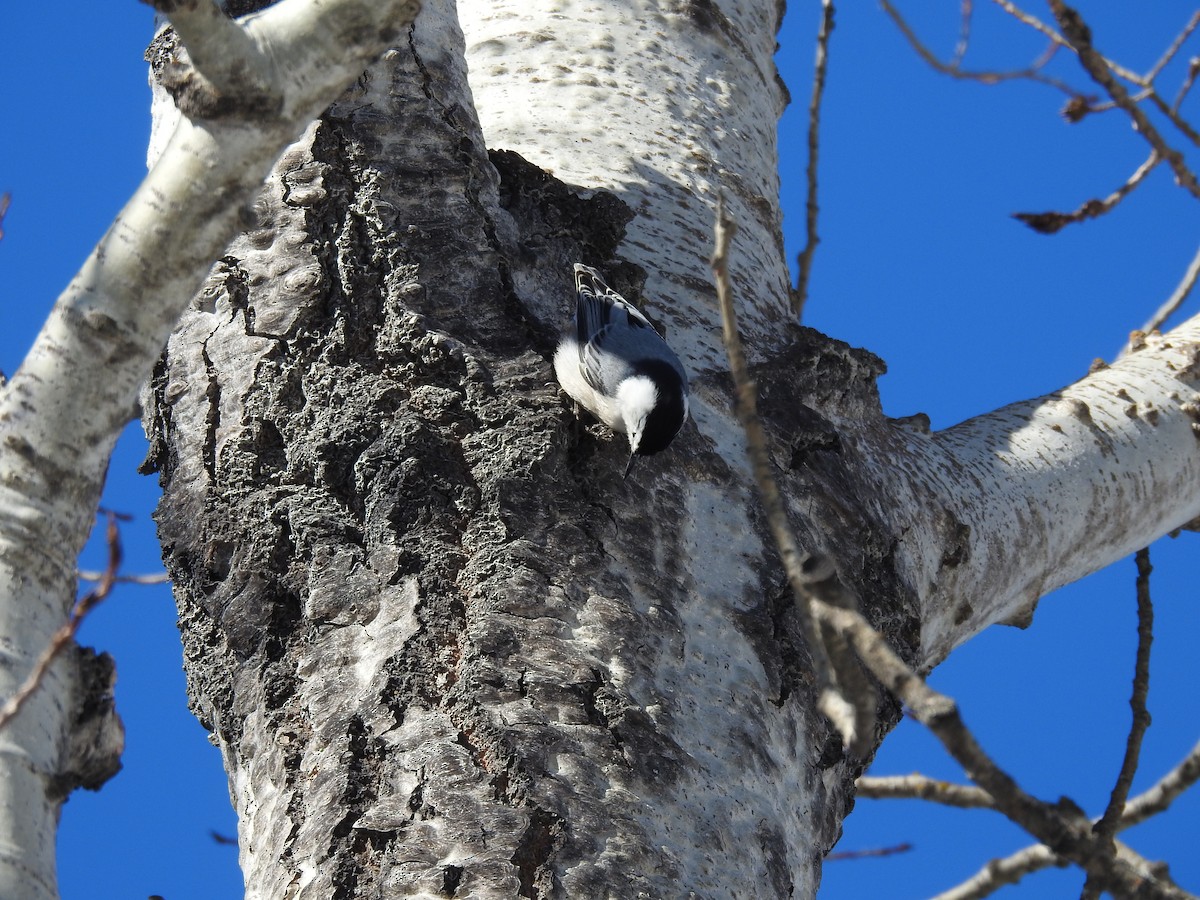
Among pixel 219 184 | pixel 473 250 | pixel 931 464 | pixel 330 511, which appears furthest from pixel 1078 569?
pixel 219 184

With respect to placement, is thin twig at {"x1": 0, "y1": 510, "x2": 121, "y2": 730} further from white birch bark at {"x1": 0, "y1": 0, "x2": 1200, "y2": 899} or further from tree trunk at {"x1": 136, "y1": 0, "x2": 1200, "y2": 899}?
tree trunk at {"x1": 136, "y1": 0, "x2": 1200, "y2": 899}

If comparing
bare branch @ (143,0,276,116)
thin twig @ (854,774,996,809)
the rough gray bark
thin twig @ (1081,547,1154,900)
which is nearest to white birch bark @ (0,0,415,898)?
bare branch @ (143,0,276,116)

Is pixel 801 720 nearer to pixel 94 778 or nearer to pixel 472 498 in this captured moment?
pixel 472 498

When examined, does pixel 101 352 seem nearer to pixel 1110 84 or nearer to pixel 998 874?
pixel 1110 84

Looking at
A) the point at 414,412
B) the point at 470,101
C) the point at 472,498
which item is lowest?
the point at 472,498

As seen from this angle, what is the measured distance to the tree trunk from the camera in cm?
143

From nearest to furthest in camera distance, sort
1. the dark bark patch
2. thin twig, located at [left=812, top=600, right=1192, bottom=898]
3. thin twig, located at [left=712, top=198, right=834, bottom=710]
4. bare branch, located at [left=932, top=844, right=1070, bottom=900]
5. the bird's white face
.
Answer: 1. thin twig, located at [left=812, top=600, right=1192, bottom=898]
2. thin twig, located at [left=712, top=198, right=834, bottom=710]
3. the dark bark patch
4. the bird's white face
5. bare branch, located at [left=932, top=844, right=1070, bottom=900]

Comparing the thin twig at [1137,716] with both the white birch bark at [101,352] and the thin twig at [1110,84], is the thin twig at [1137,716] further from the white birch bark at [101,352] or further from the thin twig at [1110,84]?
the white birch bark at [101,352]

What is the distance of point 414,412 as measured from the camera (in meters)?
1.75

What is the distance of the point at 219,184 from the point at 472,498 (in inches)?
22.2

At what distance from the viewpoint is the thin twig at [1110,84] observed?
154cm

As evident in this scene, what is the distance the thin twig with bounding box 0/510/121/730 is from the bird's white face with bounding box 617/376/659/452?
0.83 metres

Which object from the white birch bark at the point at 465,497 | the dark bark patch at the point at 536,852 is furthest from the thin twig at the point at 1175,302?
the dark bark patch at the point at 536,852

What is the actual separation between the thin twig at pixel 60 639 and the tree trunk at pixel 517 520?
47 centimetres
